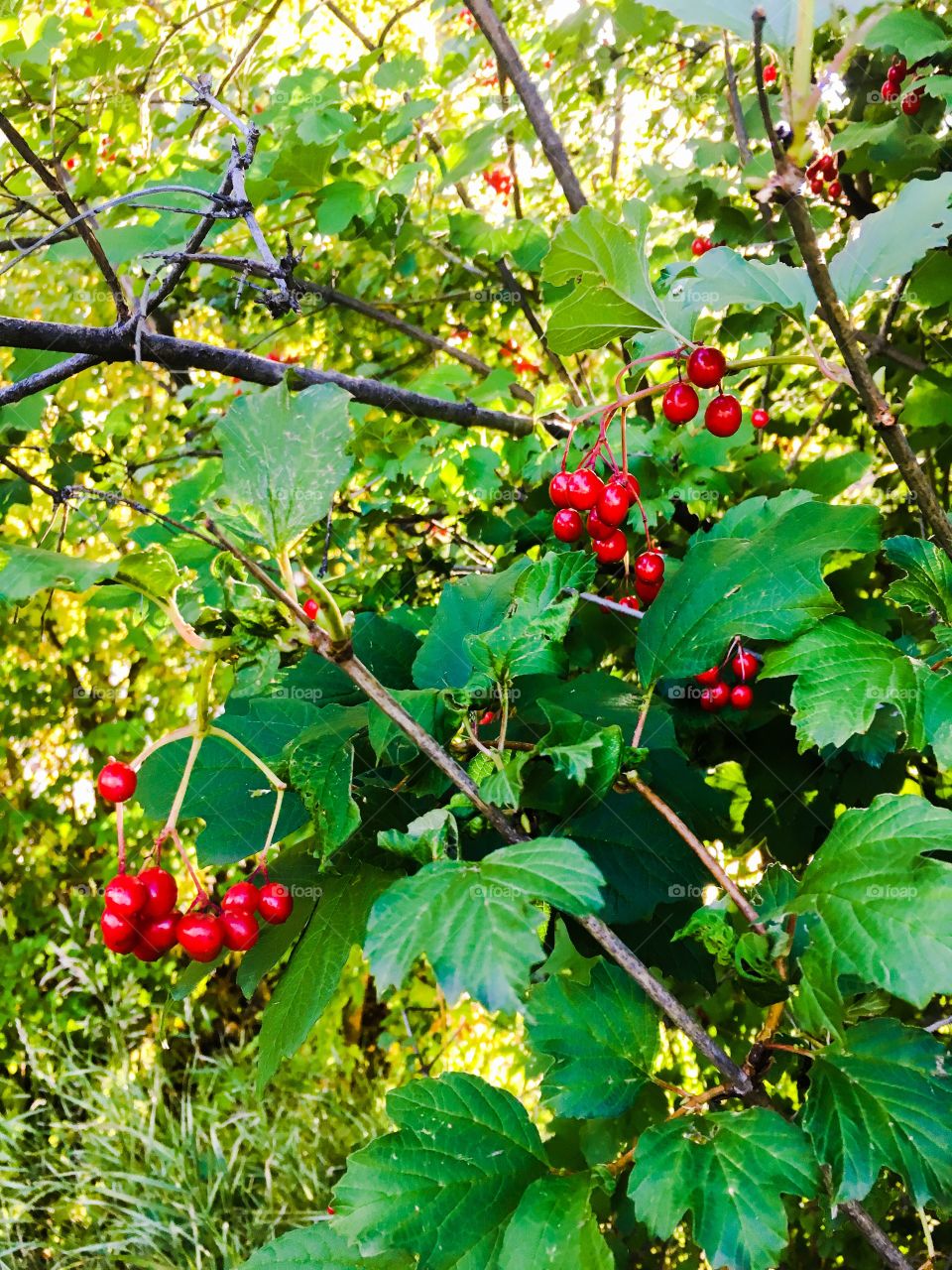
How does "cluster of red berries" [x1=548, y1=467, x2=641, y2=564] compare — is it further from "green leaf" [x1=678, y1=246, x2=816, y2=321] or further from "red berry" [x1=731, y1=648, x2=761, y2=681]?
"green leaf" [x1=678, y1=246, x2=816, y2=321]

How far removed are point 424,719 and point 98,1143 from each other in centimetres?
261

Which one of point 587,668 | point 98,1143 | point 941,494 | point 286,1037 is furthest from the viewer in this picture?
point 98,1143

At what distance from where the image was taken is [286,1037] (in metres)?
0.71

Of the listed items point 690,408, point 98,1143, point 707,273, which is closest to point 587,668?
point 690,408

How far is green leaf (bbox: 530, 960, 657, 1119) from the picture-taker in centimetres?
64

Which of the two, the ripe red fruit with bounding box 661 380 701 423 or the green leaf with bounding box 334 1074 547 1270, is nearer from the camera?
the green leaf with bounding box 334 1074 547 1270

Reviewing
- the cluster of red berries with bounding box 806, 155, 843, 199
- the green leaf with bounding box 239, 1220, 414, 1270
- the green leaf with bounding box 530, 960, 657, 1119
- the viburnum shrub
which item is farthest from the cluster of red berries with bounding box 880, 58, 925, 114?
the green leaf with bounding box 239, 1220, 414, 1270

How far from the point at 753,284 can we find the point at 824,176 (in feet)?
3.92

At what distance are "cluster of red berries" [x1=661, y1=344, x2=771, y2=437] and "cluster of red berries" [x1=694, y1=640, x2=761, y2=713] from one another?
0.23 metres

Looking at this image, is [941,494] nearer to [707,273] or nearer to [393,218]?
[393,218]

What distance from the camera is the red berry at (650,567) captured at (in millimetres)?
1036

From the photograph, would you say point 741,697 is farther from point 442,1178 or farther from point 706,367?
point 442,1178

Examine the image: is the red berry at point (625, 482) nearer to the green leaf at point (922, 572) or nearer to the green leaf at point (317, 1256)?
the green leaf at point (922, 572)

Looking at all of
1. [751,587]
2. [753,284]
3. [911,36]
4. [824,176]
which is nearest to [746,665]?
[751,587]
